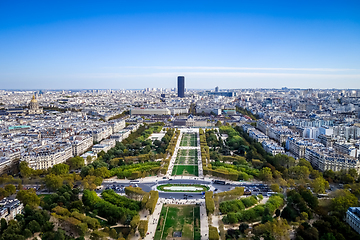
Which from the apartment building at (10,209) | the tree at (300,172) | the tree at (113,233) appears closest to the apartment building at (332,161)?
the tree at (300,172)

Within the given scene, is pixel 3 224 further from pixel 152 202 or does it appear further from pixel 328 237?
pixel 328 237

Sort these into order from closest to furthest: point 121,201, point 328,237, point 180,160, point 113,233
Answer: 1. point 328,237
2. point 113,233
3. point 121,201
4. point 180,160

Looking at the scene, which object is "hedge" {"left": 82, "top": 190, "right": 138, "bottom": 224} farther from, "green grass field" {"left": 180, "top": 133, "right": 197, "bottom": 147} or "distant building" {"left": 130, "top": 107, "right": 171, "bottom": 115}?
"distant building" {"left": 130, "top": 107, "right": 171, "bottom": 115}

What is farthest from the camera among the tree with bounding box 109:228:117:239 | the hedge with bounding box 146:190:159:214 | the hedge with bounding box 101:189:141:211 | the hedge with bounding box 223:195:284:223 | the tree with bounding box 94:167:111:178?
the tree with bounding box 94:167:111:178

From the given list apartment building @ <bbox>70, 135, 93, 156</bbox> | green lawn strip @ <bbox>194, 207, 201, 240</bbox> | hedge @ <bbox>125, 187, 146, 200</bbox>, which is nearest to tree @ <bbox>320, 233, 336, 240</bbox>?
green lawn strip @ <bbox>194, 207, 201, 240</bbox>

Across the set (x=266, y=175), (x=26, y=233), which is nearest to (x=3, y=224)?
(x=26, y=233)

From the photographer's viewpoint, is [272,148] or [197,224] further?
[272,148]

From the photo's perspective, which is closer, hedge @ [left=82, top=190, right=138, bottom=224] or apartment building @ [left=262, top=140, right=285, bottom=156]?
hedge @ [left=82, top=190, right=138, bottom=224]
